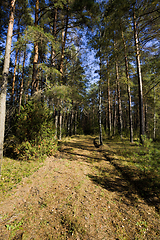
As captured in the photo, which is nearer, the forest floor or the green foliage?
the forest floor

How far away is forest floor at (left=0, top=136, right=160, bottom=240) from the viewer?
8.11ft

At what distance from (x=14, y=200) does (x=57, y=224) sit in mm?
1613

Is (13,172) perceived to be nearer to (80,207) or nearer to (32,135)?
(32,135)

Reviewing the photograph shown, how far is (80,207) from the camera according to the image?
3143 mm

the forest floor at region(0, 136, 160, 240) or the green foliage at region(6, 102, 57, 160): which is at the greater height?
the green foliage at region(6, 102, 57, 160)

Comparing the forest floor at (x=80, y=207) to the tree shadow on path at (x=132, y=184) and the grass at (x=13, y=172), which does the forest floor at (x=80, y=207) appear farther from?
the grass at (x=13, y=172)

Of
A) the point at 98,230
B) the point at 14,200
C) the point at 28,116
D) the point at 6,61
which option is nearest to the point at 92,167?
the point at 98,230

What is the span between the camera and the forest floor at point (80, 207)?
2473 mm

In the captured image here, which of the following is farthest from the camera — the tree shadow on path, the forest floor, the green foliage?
the green foliage

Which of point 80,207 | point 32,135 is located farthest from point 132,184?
point 32,135

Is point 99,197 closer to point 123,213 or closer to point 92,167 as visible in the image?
point 123,213

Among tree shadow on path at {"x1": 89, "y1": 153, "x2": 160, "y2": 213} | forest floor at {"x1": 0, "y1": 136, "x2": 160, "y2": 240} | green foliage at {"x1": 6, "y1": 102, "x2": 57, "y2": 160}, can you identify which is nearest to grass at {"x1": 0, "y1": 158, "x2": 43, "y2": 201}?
forest floor at {"x1": 0, "y1": 136, "x2": 160, "y2": 240}

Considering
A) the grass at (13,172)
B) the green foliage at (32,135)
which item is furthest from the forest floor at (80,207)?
the green foliage at (32,135)

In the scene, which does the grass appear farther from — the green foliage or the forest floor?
the green foliage
